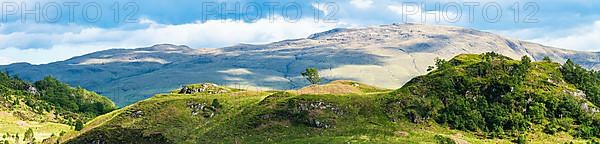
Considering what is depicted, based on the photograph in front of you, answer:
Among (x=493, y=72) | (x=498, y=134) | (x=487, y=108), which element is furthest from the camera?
(x=493, y=72)

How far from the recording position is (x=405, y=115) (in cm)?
13800

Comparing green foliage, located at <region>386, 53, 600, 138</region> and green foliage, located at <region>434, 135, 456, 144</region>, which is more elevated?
green foliage, located at <region>386, 53, 600, 138</region>

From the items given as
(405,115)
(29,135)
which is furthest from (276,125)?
(29,135)

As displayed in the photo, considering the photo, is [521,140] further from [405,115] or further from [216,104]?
[216,104]

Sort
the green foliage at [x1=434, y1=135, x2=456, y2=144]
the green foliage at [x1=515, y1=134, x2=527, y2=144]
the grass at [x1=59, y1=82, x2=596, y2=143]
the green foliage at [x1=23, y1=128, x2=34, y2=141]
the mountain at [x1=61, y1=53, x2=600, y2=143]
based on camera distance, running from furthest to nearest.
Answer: the green foliage at [x1=23, y1=128, x2=34, y2=141]
the mountain at [x1=61, y1=53, x2=600, y2=143]
the grass at [x1=59, y1=82, x2=596, y2=143]
the green foliage at [x1=515, y1=134, x2=527, y2=144]
the green foliage at [x1=434, y1=135, x2=456, y2=144]

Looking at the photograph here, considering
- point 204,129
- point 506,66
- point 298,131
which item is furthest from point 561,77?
point 204,129

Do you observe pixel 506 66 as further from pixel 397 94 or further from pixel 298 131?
pixel 298 131

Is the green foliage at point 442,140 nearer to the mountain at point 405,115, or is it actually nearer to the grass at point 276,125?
the mountain at point 405,115

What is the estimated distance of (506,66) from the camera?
156375mm

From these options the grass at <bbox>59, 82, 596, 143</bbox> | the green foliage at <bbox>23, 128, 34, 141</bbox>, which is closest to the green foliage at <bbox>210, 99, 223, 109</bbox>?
the grass at <bbox>59, 82, 596, 143</bbox>

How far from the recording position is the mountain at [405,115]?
5118 inches

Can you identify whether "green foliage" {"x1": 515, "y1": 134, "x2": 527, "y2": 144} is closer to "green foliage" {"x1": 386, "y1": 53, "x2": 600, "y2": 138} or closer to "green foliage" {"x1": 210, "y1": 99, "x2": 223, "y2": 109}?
"green foliage" {"x1": 386, "y1": 53, "x2": 600, "y2": 138}

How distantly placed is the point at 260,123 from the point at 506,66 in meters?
67.4

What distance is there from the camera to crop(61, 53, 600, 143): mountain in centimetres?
13000
